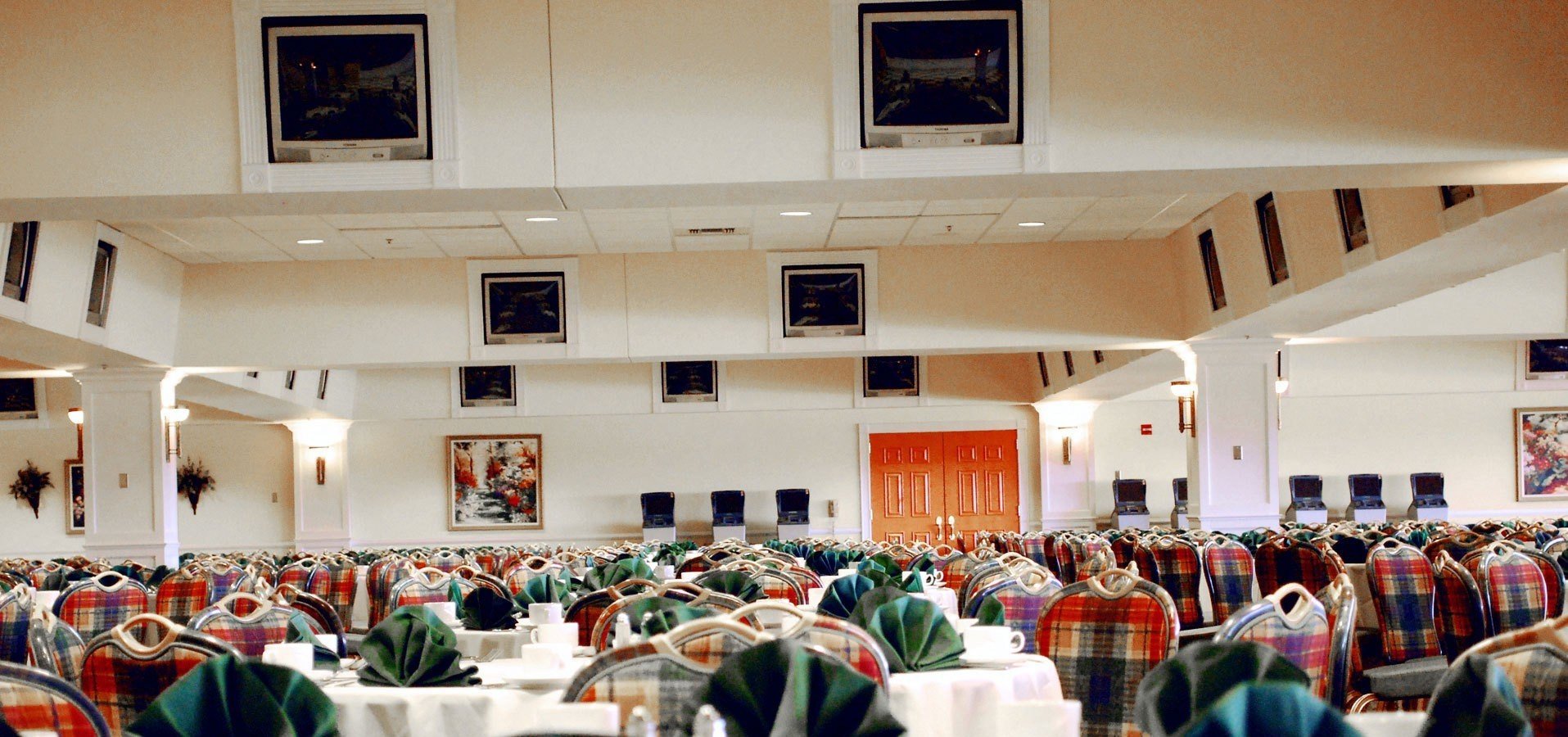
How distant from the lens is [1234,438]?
1480cm

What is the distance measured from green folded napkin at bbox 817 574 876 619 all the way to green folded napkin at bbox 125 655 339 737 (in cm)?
243

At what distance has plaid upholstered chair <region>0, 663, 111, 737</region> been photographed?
2416 mm

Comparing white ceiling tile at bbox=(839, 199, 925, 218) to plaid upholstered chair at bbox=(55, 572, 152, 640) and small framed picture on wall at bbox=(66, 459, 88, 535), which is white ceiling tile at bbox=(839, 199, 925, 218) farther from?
small framed picture on wall at bbox=(66, 459, 88, 535)

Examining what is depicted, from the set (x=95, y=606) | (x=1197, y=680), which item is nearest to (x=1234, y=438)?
(x=95, y=606)

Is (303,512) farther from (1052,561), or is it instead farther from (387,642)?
(387,642)

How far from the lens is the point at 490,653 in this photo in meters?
5.39

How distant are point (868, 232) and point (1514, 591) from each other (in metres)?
9.24

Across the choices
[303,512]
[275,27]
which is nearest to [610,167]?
[275,27]

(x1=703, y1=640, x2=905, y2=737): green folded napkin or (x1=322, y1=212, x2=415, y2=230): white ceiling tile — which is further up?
(x1=322, y1=212, x2=415, y2=230): white ceiling tile

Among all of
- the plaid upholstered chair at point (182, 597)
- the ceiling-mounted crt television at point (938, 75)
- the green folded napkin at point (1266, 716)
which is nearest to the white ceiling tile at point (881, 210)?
the ceiling-mounted crt television at point (938, 75)

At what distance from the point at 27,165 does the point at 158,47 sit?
89cm

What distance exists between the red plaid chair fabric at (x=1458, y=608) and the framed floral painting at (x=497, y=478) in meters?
16.8

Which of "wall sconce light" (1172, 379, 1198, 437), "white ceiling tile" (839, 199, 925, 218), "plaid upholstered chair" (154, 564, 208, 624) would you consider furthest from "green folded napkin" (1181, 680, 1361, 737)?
"wall sconce light" (1172, 379, 1198, 437)

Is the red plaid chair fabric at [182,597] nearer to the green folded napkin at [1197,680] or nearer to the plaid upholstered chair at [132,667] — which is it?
the plaid upholstered chair at [132,667]
